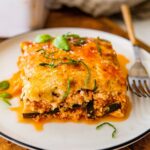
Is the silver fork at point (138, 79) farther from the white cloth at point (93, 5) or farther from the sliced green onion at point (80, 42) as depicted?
the white cloth at point (93, 5)

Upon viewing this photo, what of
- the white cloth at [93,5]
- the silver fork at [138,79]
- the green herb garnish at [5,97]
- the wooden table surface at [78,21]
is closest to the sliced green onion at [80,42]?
the silver fork at [138,79]

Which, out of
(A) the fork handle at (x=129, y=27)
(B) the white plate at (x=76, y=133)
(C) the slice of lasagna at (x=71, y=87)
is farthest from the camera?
(A) the fork handle at (x=129, y=27)

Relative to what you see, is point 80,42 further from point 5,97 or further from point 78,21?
point 78,21

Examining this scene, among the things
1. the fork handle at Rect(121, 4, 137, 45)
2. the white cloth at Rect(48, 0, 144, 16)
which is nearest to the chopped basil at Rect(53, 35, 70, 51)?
the fork handle at Rect(121, 4, 137, 45)

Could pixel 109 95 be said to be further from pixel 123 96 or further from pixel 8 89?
pixel 8 89

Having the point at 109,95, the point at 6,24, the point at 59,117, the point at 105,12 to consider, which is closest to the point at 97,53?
the point at 109,95

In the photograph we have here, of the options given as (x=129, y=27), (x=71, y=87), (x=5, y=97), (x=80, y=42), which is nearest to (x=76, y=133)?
(x=71, y=87)
